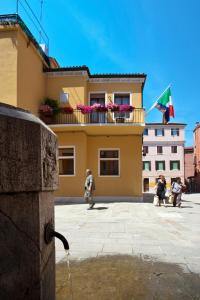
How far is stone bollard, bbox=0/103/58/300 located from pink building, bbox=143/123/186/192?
57.7 m

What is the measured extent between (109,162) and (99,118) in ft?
9.36

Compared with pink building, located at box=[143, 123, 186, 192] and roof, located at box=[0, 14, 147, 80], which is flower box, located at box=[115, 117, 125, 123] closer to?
roof, located at box=[0, 14, 147, 80]

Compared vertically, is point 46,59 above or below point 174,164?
above

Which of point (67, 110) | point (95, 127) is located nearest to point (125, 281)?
point (95, 127)

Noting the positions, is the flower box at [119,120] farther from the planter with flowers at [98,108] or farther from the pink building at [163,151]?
the pink building at [163,151]

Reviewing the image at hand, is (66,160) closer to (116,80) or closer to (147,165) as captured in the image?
(116,80)

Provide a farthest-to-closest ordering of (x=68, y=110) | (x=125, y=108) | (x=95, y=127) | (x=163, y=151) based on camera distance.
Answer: (x=163, y=151)
(x=125, y=108)
(x=68, y=110)
(x=95, y=127)

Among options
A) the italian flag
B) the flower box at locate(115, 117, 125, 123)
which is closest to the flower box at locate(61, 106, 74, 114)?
the flower box at locate(115, 117, 125, 123)

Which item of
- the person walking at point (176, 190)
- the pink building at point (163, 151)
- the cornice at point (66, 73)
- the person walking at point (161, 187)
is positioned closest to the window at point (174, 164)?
the pink building at point (163, 151)

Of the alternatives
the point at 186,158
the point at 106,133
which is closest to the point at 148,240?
the point at 106,133

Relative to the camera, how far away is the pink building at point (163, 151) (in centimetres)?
5975

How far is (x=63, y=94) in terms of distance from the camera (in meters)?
20.7

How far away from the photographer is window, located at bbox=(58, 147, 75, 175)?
66.2ft

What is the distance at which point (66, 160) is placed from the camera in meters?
20.3
